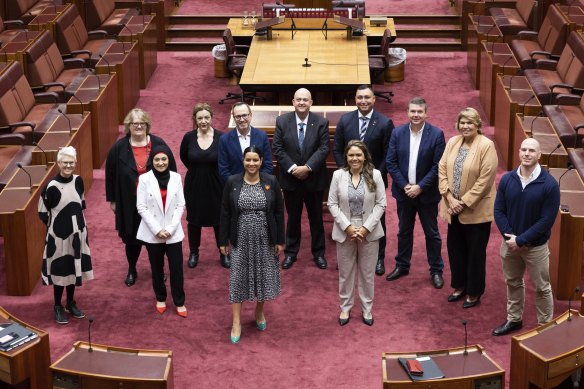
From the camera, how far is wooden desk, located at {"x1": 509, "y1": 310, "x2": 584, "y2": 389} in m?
5.84

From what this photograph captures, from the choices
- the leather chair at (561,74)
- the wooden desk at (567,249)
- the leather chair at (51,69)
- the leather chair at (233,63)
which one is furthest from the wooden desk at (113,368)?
the leather chair at (233,63)

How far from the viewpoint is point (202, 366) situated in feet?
22.0

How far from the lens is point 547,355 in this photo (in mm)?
5871

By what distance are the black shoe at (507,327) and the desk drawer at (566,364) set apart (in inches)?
43.1

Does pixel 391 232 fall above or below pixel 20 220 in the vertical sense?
below

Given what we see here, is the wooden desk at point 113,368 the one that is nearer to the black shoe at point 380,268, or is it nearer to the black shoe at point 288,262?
the black shoe at point 288,262

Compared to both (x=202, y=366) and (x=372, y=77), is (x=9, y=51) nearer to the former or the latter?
(x=372, y=77)

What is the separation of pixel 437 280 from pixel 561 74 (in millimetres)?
4011

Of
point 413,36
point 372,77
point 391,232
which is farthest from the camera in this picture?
point 413,36

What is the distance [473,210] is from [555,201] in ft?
2.04

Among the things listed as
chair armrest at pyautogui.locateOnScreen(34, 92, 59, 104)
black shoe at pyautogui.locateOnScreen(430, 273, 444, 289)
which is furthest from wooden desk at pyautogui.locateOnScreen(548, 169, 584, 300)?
chair armrest at pyautogui.locateOnScreen(34, 92, 59, 104)

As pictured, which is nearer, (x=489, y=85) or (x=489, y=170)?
(x=489, y=170)

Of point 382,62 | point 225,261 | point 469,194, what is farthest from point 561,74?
point 225,261

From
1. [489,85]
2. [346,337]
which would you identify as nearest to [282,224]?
[346,337]
